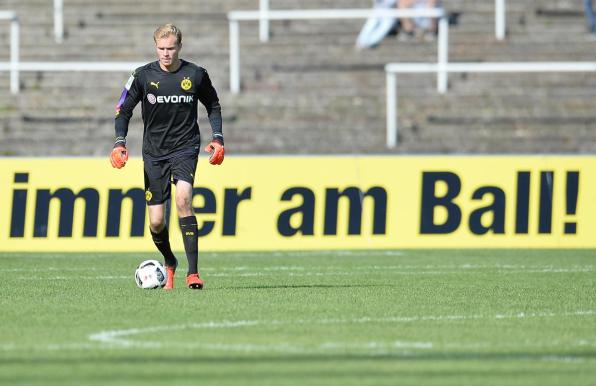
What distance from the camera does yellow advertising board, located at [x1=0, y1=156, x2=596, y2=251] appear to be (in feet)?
59.5

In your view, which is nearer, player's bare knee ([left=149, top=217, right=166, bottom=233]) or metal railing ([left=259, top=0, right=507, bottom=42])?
player's bare knee ([left=149, top=217, right=166, bottom=233])

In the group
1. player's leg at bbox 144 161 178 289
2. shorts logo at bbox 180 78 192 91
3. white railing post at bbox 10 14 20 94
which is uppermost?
white railing post at bbox 10 14 20 94

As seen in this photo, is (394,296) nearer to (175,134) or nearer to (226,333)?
(175,134)

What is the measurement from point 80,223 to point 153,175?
19.5 ft

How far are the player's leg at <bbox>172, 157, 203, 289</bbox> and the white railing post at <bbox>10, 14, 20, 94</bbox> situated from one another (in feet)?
35.0

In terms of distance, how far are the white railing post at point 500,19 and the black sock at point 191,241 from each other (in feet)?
43.6

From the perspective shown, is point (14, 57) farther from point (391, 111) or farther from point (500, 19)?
point (500, 19)

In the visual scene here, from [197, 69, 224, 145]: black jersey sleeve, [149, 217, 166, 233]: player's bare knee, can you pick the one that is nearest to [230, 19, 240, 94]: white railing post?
[197, 69, 224, 145]: black jersey sleeve

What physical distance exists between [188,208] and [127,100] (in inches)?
38.0

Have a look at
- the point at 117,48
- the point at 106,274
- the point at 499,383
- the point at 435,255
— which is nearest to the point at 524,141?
the point at 435,255

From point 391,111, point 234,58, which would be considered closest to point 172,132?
point 391,111

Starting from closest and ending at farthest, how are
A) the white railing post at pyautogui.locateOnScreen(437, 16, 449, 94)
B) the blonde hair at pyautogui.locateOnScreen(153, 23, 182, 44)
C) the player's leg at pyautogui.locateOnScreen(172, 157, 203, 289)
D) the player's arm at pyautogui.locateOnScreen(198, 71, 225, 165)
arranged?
1. the blonde hair at pyautogui.locateOnScreen(153, 23, 182, 44)
2. the player's leg at pyautogui.locateOnScreen(172, 157, 203, 289)
3. the player's arm at pyautogui.locateOnScreen(198, 71, 225, 165)
4. the white railing post at pyautogui.locateOnScreen(437, 16, 449, 94)

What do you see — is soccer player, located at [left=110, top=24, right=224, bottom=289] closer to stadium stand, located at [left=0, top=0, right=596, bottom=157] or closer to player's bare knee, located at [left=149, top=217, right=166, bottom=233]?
player's bare knee, located at [left=149, top=217, right=166, bottom=233]

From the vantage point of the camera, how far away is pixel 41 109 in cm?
2345
